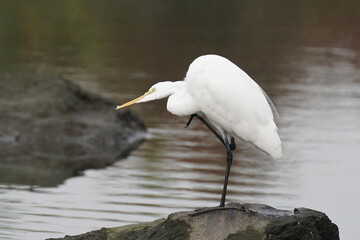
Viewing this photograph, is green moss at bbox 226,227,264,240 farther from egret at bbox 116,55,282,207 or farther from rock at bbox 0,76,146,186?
rock at bbox 0,76,146,186

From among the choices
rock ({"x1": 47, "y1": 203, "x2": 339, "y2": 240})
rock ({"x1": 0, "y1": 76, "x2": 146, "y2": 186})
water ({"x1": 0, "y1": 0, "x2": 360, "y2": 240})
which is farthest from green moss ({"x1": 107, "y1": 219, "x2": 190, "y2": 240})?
rock ({"x1": 0, "y1": 76, "x2": 146, "y2": 186})

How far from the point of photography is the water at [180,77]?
11180 millimetres

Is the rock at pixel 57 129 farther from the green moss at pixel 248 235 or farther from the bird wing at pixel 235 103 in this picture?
the green moss at pixel 248 235

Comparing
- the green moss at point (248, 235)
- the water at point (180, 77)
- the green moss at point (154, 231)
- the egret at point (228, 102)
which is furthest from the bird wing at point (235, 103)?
the water at point (180, 77)

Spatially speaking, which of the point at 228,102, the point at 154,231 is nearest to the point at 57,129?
the point at 228,102

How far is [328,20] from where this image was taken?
85.5ft

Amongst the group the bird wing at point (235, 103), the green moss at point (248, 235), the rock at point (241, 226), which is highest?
the bird wing at point (235, 103)

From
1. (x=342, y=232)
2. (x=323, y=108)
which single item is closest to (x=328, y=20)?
(x=323, y=108)

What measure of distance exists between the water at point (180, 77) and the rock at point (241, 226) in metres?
2.38

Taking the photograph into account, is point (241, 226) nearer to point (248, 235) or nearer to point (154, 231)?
point (248, 235)

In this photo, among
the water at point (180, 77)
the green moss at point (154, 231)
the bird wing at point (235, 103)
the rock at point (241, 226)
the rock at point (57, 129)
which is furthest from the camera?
the rock at point (57, 129)

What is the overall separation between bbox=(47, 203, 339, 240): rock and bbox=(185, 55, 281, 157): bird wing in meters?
0.50

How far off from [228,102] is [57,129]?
18.8 ft

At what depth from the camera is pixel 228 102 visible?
8.09m
